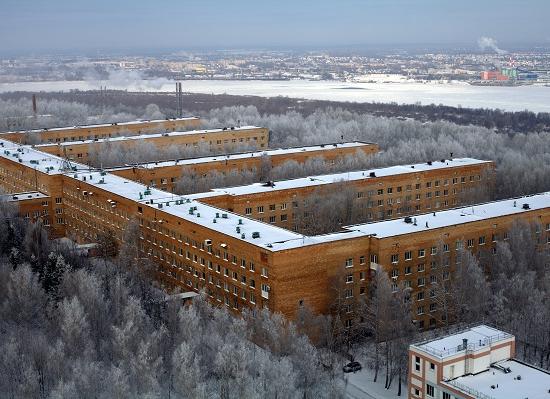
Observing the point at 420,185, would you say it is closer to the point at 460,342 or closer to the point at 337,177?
the point at 337,177

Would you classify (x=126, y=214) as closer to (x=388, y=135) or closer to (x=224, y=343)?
(x=224, y=343)

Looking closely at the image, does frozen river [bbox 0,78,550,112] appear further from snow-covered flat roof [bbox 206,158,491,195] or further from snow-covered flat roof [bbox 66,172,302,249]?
snow-covered flat roof [bbox 66,172,302,249]

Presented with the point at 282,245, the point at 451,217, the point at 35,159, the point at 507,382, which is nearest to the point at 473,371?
the point at 507,382

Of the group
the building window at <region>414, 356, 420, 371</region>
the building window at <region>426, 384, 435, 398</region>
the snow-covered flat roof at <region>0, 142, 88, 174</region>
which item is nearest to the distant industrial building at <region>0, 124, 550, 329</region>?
the snow-covered flat roof at <region>0, 142, 88, 174</region>

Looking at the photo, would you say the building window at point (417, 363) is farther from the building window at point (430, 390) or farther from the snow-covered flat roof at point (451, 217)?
the snow-covered flat roof at point (451, 217)

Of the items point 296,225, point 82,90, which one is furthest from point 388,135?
point 82,90

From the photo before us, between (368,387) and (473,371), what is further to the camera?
(368,387)

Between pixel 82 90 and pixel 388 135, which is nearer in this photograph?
pixel 388 135
